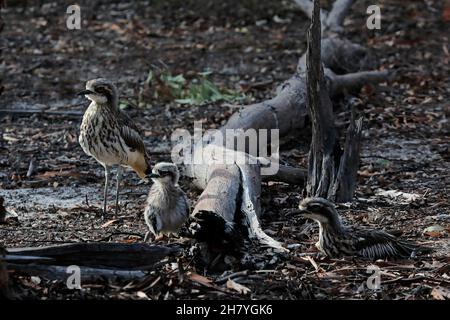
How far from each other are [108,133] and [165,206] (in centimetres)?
166

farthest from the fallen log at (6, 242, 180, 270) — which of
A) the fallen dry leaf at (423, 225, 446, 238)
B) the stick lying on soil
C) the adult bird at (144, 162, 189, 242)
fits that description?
the fallen dry leaf at (423, 225, 446, 238)

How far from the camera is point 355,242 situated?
26.1ft


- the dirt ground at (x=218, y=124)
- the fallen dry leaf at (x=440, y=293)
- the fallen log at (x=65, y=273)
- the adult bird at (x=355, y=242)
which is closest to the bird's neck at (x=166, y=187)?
the dirt ground at (x=218, y=124)

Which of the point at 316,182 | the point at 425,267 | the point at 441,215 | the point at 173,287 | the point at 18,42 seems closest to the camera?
the point at 173,287

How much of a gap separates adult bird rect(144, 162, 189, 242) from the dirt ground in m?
0.19

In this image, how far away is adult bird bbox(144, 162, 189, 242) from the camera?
8.28 m

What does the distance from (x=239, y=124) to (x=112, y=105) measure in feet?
5.86

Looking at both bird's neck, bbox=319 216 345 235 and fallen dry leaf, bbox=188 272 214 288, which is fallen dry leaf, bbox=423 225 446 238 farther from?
fallen dry leaf, bbox=188 272 214 288

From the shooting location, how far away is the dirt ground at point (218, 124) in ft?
23.7

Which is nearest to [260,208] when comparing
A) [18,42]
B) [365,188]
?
[365,188]

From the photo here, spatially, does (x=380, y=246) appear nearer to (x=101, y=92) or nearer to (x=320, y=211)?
(x=320, y=211)
